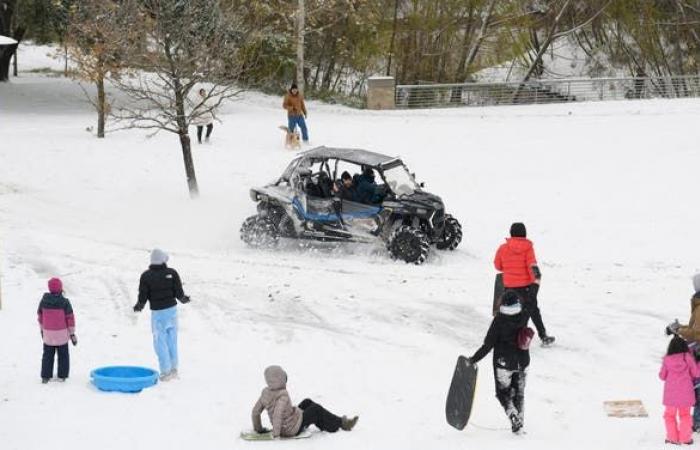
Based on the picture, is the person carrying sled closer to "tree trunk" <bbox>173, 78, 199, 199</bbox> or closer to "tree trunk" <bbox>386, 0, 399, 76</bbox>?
"tree trunk" <bbox>173, 78, 199, 199</bbox>

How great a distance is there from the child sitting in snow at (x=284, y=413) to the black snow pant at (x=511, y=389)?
1.42 metres

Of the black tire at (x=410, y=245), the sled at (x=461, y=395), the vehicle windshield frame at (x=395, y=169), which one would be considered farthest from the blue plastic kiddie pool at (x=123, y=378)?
the vehicle windshield frame at (x=395, y=169)

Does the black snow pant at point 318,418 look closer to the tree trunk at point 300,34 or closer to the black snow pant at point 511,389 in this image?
the black snow pant at point 511,389

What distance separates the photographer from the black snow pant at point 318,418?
9.95m

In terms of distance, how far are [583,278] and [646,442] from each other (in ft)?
22.0

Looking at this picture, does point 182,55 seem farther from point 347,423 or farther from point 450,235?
point 347,423

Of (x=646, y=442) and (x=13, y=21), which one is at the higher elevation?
(x=13, y=21)

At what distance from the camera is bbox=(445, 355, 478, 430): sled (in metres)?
9.88

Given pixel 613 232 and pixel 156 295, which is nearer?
pixel 156 295

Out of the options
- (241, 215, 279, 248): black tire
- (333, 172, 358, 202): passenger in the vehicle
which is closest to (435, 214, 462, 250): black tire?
(333, 172, 358, 202): passenger in the vehicle

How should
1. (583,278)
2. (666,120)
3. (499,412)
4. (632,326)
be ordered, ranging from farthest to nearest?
(666,120)
(583,278)
(632,326)
(499,412)

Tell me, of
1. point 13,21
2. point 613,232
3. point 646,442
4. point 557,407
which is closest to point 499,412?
point 557,407

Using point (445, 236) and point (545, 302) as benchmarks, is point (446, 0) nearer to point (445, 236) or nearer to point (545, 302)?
point (445, 236)

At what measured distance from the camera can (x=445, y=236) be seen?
1794 centimetres
